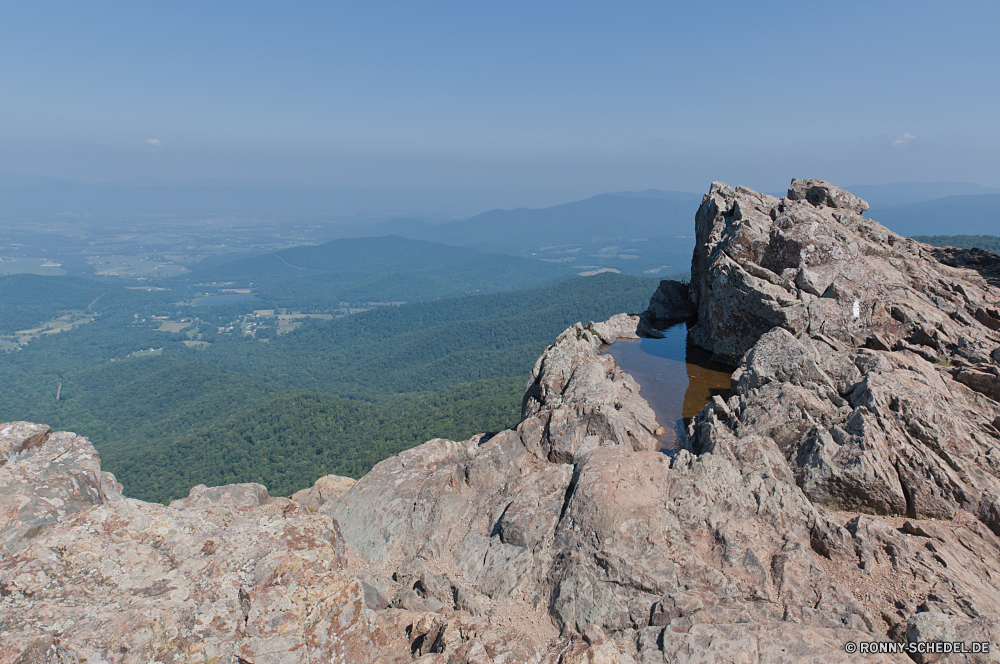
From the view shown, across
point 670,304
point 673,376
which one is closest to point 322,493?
point 673,376

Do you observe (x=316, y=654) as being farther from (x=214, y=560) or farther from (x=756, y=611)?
(x=756, y=611)

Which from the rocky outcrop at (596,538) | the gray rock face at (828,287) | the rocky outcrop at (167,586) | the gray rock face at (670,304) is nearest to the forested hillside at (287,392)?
the gray rock face at (670,304)

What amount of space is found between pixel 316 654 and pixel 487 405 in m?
60.6

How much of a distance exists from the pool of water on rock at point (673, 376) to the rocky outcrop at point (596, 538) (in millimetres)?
1073

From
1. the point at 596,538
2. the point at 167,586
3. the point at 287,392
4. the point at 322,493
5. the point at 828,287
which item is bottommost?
the point at 287,392

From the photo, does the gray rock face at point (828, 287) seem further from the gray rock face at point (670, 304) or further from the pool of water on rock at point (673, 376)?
the gray rock face at point (670, 304)

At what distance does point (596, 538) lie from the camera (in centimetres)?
981

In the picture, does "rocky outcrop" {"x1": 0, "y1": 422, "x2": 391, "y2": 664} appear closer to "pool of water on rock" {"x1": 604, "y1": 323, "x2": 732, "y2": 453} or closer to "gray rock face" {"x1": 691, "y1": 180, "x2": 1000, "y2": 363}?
"pool of water on rock" {"x1": 604, "y1": 323, "x2": 732, "y2": 453}

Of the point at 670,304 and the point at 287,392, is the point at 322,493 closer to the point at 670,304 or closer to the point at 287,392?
the point at 670,304

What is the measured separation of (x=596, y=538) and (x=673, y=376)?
1181 centimetres

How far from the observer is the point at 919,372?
13.0 m

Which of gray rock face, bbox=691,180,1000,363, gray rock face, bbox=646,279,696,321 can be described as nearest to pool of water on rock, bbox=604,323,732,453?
gray rock face, bbox=691,180,1000,363

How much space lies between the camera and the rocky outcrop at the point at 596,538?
23.9 feet

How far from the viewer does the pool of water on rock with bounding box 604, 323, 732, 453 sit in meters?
16.5
